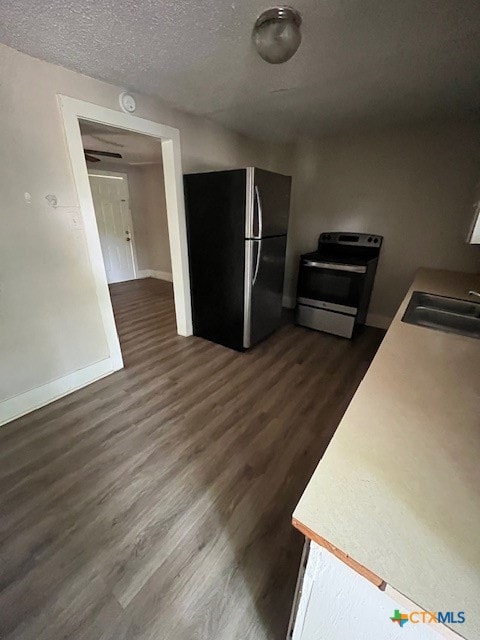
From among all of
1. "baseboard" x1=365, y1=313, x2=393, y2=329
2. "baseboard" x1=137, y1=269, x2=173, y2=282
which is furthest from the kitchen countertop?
"baseboard" x1=137, y1=269, x2=173, y2=282

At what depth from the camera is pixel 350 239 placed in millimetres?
3254

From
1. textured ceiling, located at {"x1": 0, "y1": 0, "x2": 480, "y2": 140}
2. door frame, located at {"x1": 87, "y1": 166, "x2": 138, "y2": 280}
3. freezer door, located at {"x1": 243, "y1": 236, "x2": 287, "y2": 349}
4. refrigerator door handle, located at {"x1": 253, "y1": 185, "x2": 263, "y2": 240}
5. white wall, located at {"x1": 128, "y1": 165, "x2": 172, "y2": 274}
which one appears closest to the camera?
textured ceiling, located at {"x1": 0, "y1": 0, "x2": 480, "y2": 140}

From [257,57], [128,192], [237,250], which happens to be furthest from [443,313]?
[128,192]

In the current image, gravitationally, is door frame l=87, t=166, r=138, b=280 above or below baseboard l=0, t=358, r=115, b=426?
above

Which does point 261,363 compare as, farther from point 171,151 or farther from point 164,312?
point 171,151

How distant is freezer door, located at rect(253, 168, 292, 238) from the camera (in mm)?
2207

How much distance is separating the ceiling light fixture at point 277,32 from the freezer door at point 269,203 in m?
0.86

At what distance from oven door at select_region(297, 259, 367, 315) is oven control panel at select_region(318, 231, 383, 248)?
67cm

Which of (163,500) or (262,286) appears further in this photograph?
(262,286)

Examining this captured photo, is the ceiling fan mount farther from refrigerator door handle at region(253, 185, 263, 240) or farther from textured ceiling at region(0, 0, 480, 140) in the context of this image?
refrigerator door handle at region(253, 185, 263, 240)

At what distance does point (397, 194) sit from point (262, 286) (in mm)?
1898

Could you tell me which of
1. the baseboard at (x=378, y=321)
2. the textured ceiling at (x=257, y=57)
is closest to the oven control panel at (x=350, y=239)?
the baseboard at (x=378, y=321)

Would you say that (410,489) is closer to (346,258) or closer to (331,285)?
(331,285)

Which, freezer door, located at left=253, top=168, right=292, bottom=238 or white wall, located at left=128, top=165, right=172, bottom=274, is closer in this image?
freezer door, located at left=253, top=168, right=292, bottom=238
